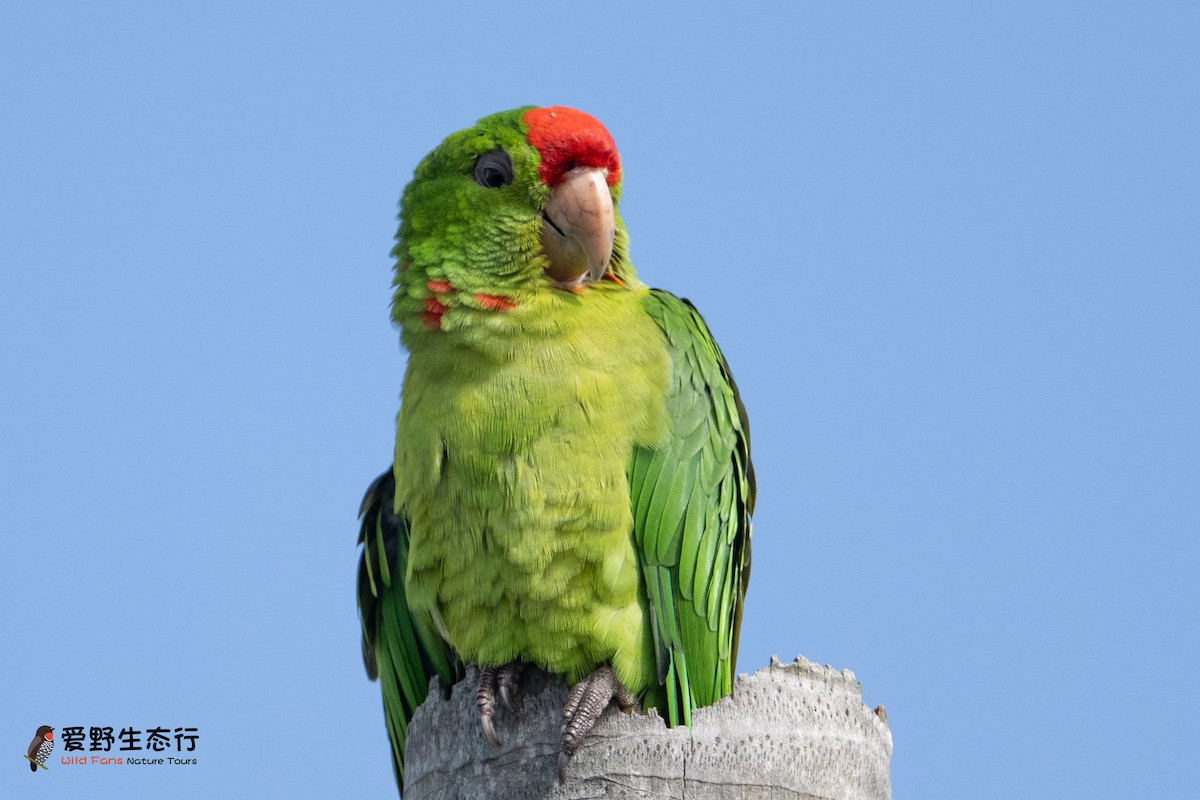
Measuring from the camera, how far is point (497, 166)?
402 centimetres

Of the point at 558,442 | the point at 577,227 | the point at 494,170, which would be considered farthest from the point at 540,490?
the point at 494,170

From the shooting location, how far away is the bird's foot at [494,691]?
3.40 m

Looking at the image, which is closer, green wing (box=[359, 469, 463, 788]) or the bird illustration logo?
green wing (box=[359, 469, 463, 788])

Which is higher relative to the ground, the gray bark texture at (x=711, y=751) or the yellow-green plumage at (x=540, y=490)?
the yellow-green plumage at (x=540, y=490)

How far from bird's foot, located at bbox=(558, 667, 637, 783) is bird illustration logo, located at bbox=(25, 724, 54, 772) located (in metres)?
3.65

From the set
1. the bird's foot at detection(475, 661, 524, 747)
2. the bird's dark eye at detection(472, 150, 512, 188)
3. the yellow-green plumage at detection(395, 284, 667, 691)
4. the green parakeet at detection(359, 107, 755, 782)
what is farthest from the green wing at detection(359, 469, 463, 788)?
the bird's dark eye at detection(472, 150, 512, 188)

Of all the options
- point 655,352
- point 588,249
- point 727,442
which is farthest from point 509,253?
point 727,442

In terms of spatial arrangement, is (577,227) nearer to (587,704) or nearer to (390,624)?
(587,704)

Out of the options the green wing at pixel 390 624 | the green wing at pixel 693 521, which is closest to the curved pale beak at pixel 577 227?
the green wing at pixel 693 521

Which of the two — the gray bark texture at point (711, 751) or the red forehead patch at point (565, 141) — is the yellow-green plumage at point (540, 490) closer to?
the gray bark texture at point (711, 751)

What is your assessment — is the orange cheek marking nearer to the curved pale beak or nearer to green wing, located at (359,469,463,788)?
the curved pale beak

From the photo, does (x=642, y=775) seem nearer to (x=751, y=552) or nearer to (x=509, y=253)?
(x=751, y=552)

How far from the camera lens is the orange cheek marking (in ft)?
12.6

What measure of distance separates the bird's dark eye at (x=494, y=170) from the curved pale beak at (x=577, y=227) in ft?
0.58
